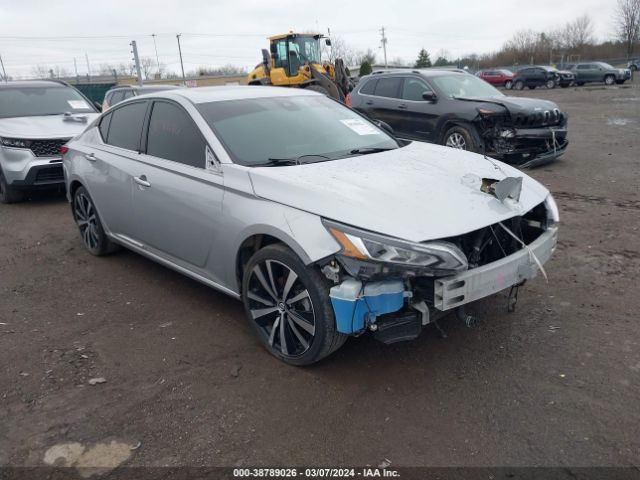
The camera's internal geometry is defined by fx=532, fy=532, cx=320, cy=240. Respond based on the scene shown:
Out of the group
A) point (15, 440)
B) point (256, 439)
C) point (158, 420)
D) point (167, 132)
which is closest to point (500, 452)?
point (256, 439)

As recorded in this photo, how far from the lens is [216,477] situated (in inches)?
98.8

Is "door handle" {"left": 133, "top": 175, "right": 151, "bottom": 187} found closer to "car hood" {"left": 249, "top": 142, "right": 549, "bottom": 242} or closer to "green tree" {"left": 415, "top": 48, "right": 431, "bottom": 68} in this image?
"car hood" {"left": 249, "top": 142, "right": 549, "bottom": 242}

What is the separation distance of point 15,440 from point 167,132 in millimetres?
2433

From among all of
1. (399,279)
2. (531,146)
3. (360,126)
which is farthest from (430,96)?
(399,279)

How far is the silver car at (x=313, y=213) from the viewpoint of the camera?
9.46 feet

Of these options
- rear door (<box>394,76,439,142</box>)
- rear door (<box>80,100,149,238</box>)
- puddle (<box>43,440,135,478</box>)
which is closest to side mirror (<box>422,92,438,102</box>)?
rear door (<box>394,76,439,142</box>)

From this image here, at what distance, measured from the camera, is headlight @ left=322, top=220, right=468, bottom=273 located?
2793 millimetres

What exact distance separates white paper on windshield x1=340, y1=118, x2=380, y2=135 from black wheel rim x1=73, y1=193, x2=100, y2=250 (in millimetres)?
2720

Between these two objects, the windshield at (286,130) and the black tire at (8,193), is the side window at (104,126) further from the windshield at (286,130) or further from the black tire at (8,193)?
the black tire at (8,193)

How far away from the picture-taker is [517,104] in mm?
8812

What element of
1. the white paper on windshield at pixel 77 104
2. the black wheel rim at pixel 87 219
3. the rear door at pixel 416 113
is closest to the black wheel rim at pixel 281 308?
the black wheel rim at pixel 87 219

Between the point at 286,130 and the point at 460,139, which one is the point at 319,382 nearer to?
the point at 286,130

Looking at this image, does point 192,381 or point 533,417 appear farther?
point 192,381

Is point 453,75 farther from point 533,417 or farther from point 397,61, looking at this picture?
point 397,61
